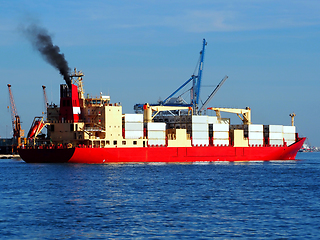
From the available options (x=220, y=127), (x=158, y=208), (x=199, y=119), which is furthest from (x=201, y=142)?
(x=158, y=208)

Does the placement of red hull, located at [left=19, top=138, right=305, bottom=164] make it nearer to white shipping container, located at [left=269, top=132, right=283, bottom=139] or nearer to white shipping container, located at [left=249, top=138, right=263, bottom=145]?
white shipping container, located at [left=249, top=138, right=263, bottom=145]

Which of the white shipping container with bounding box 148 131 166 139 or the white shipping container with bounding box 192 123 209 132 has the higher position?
the white shipping container with bounding box 192 123 209 132

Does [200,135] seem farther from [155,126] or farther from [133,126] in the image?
[133,126]

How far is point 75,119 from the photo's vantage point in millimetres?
74938

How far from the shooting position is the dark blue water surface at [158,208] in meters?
26.1

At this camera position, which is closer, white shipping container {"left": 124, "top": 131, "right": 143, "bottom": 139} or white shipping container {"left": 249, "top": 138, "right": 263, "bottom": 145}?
white shipping container {"left": 124, "top": 131, "right": 143, "bottom": 139}

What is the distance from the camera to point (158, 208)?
1299 inches

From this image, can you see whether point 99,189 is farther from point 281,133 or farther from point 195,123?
point 281,133

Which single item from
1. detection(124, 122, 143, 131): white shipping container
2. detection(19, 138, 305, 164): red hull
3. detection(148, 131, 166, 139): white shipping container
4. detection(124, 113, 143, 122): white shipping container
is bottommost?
detection(19, 138, 305, 164): red hull

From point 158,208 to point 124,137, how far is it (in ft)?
148

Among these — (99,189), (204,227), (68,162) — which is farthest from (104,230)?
(68,162)

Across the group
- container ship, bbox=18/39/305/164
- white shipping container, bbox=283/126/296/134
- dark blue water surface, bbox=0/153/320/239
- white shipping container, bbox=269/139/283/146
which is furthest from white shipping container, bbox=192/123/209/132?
dark blue water surface, bbox=0/153/320/239

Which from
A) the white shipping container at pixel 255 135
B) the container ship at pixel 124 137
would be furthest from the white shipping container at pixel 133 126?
the white shipping container at pixel 255 135

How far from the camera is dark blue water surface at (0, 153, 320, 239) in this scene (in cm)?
2612
